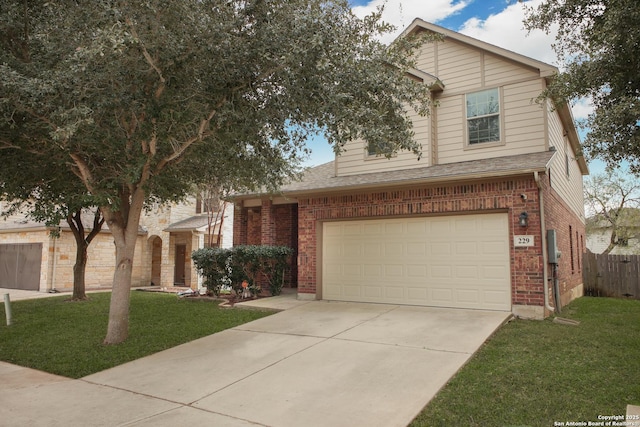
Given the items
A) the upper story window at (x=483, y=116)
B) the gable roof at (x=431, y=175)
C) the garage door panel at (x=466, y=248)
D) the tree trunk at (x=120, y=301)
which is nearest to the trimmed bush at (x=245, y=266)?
the gable roof at (x=431, y=175)

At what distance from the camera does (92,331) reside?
28.0 feet

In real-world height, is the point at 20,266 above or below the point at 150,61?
below

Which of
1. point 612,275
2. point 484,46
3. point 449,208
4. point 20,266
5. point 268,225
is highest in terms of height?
point 484,46

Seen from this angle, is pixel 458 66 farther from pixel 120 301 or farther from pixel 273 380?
pixel 120 301

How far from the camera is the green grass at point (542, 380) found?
4.11 m

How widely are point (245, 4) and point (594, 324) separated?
8626 mm

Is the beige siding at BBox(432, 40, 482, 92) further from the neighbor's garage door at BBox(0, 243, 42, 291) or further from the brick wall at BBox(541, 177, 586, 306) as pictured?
the neighbor's garage door at BBox(0, 243, 42, 291)

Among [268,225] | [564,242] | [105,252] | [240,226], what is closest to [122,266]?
[268,225]

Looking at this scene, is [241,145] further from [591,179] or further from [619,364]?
[591,179]

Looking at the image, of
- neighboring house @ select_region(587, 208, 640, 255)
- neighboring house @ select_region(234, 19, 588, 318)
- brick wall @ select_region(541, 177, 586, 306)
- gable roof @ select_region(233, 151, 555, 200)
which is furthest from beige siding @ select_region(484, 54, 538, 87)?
neighboring house @ select_region(587, 208, 640, 255)

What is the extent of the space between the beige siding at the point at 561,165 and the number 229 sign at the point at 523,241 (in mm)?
2006

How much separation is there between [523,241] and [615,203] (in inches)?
880

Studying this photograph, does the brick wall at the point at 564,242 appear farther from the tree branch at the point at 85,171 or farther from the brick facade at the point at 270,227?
the tree branch at the point at 85,171

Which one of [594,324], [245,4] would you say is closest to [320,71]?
[245,4]
